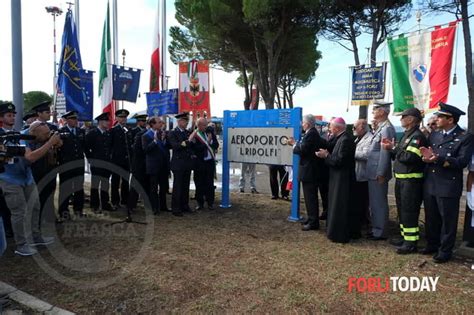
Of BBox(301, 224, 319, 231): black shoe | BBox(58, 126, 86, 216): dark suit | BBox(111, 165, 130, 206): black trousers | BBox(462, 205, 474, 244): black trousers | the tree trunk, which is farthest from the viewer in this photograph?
the tree trunk

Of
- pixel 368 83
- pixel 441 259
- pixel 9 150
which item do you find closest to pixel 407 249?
pixel 441 259

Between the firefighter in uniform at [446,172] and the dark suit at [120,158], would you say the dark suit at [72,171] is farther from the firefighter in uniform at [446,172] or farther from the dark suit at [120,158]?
the firefighter in uniform at [446,172]

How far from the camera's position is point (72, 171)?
6.64 meters

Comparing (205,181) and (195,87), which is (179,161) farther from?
(195,87)

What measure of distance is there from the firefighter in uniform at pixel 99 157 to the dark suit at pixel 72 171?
0.23 m

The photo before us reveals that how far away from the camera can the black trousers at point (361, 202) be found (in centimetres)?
538

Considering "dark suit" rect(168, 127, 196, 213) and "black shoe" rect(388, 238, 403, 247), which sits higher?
"dark suit" rect(168, 127, 196, 213)

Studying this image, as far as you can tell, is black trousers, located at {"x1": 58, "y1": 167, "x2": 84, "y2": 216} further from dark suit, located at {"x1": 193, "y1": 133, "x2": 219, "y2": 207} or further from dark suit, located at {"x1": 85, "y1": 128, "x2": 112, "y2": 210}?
dark suit, located at {"x1": 193, "y1": 133, "x2": 219, "y2": 207}

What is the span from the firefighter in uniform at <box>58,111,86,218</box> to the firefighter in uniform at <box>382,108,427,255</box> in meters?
5.46

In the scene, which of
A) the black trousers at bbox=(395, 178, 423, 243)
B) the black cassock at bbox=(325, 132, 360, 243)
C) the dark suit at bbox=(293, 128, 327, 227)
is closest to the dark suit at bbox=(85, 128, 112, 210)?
the dark suit at bbox=(293, 128, 327, 227)

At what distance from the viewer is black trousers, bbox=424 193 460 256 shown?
4172 mm

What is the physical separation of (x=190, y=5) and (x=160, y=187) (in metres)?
14.0

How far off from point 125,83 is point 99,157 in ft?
14.1

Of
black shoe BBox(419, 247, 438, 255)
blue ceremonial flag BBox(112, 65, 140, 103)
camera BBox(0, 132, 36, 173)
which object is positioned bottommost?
black shoe BBox(419, 247, 438, 255)
